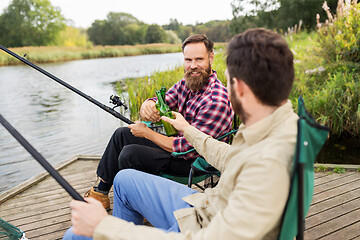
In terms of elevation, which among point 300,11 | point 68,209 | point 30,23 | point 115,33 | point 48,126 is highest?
point 30,23

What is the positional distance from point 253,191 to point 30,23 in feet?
130

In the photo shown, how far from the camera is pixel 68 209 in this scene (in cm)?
228

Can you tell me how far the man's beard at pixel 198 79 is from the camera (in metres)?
2.01

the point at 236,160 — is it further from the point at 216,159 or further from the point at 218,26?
the point at 218,26

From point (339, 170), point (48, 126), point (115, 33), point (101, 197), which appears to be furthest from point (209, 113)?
point (115, 33)

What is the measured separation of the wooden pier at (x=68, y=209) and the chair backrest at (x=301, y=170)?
1133 mm

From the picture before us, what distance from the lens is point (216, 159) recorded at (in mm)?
1455

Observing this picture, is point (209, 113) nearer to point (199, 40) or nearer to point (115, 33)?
point (199, 40)

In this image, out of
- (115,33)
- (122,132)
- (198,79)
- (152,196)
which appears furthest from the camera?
(115,33)

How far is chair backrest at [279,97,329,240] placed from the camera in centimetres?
78

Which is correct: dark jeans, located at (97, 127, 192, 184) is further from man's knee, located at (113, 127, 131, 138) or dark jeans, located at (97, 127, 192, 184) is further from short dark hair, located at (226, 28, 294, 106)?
short dark hair, located at (226, 28, 294, 106)

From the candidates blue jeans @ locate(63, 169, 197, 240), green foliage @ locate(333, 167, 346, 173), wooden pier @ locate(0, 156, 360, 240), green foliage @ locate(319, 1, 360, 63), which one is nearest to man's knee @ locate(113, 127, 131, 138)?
wooden pier @ locate(0, 156, 360, 240)

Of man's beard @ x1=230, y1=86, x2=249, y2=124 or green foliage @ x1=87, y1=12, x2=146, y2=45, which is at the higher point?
green foliage @ x1=87, y1=12, x2=146, y2=45

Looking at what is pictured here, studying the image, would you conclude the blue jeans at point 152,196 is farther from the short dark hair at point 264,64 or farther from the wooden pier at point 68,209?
the wooden pier at point 68,209
